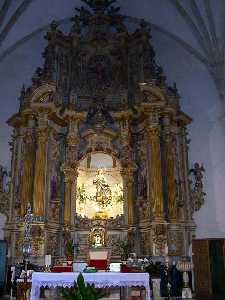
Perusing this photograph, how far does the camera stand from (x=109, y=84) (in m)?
15.3

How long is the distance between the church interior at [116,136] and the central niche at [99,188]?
38 mm

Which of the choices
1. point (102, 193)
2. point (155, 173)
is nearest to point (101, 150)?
point (102, 193)

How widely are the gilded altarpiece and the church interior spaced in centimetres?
4

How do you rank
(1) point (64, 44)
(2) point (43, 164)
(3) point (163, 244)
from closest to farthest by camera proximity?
(3) point (163, 244)
(2) point (43, 164)
(1) point (64, 44)

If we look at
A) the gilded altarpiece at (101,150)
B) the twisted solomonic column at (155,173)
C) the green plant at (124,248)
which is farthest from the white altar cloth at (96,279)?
the twisted solomonic column at (155,173)

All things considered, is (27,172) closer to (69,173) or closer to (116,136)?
(69,173)

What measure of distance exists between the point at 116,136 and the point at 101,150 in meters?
0.78

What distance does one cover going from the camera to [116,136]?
14.2 meters

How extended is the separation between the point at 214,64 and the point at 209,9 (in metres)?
2.08

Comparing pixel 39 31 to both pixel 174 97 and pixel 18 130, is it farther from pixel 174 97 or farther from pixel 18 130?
pixel 174 97

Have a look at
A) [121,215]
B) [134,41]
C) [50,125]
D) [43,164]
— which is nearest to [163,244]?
[121,215]

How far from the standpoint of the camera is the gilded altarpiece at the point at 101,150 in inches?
506

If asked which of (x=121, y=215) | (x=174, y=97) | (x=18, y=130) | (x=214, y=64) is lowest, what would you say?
(x=121, y=215)

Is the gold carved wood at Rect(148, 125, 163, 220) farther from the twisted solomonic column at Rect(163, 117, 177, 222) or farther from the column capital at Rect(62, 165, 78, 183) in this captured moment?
the column capital at Rect(62, 165, 78, 183)
